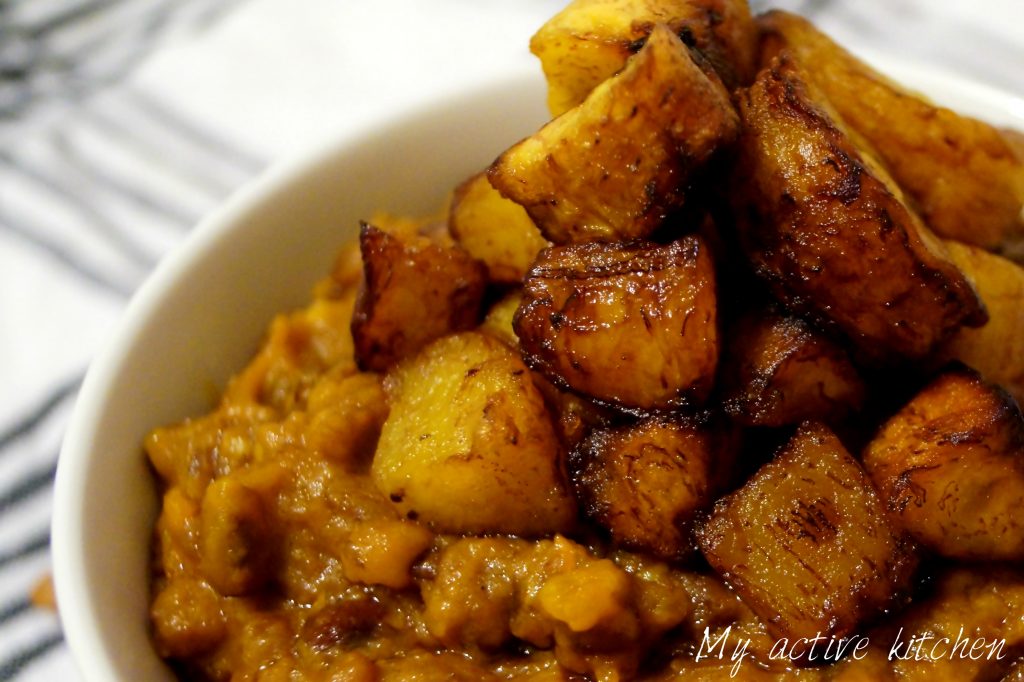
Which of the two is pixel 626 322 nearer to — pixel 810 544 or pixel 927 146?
pixel 810 544

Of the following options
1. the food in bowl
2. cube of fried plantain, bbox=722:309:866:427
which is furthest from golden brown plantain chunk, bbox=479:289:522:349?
cube of fried plantain, bbox=722:309:866:427

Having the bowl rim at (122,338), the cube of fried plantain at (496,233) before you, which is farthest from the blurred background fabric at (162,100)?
the cube of fried plantain at (496,233)

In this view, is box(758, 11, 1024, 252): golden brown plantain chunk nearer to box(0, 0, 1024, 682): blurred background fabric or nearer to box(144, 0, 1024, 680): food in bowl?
box(144, 0, 1024, 680): food in bowl

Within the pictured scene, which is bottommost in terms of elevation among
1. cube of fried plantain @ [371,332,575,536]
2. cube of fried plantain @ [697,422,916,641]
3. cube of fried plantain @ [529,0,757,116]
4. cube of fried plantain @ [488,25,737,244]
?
cube of fried plantain @ [697,422,916,641]

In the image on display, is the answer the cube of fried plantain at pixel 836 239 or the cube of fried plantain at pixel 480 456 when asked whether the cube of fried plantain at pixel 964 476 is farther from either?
the cube of fried plantain at pixel 480 456

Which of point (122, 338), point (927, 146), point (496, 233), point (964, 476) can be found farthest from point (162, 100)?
point (964, 476)

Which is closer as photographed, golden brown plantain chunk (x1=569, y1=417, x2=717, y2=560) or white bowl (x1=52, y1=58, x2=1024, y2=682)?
golden brown plantain chunk (x1=569, y1=417, x2=717, y2=560)

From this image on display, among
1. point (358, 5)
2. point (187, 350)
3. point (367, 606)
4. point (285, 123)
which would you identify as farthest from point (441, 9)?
point (367, 606)
